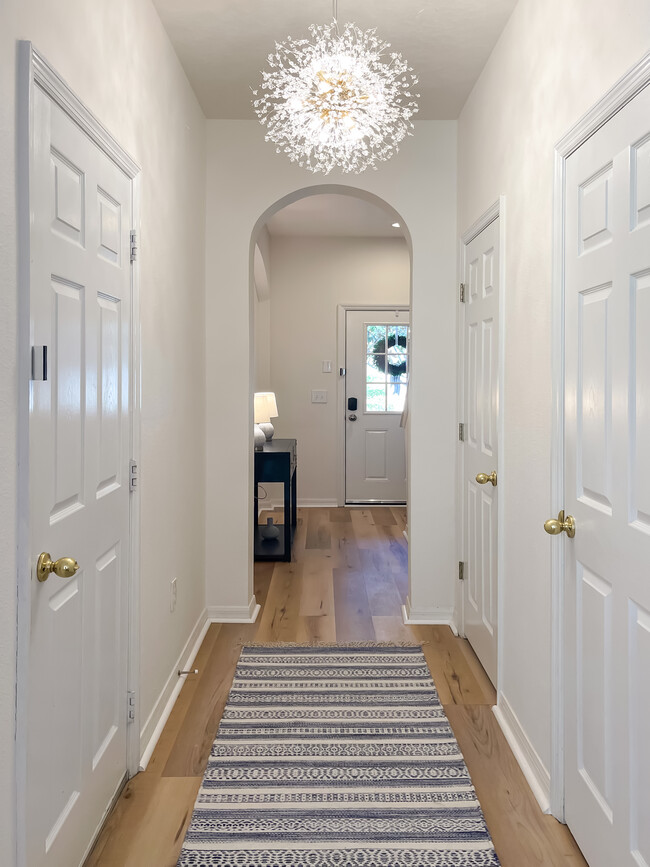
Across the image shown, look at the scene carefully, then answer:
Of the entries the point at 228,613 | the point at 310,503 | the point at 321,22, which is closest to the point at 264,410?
the point at 228,613

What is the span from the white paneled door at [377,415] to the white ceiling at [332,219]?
943mm

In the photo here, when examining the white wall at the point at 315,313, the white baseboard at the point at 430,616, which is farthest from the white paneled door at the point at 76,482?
the white wall at the point at 315,313

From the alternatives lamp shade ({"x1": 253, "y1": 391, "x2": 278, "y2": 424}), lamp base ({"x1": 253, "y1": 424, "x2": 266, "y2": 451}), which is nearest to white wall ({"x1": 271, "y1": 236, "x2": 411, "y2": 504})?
lamp shade ({"x1": 253, "y1": 391, "x2": 278, "y2": 424})

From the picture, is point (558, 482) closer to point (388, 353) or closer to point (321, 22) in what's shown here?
point (321, 22)

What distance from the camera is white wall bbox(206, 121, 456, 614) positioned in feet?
11.7

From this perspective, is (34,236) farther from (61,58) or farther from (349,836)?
(349,836)

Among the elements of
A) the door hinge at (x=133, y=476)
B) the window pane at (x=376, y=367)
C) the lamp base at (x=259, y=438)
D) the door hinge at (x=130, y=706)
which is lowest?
the door hinge at (x=130, y=706)

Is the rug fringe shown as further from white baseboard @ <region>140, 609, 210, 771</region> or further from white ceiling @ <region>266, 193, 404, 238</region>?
white ceiling @ <region>266, 193, 404, 238</region>

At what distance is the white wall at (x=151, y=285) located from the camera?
133 cm

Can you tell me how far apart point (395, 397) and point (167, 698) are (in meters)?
4.90

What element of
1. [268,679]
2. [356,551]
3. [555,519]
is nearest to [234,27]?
[555,519]

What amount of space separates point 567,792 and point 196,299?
2.59 metres

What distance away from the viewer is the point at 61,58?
1.57 meters

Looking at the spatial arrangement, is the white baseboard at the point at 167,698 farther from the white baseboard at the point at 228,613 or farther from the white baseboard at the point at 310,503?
the white baseboard at the point at 310,503
